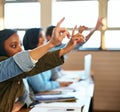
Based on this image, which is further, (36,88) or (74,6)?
(74,6)

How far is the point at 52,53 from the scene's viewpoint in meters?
1.69

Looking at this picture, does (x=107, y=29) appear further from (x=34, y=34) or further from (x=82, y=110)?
(x=82, y=110)

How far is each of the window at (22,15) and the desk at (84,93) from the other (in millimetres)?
1983

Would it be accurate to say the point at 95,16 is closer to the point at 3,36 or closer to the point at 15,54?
the point at 3,36

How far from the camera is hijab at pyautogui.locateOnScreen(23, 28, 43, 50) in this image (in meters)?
2.64

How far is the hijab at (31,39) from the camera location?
264cm

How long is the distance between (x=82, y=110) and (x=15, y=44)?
665 millimetres

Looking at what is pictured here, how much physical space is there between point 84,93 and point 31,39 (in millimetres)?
743

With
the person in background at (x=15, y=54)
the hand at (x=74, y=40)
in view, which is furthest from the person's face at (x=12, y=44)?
the hand at (x=74, y=40)

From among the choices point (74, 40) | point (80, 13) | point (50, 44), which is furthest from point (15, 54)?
point (80, 13)

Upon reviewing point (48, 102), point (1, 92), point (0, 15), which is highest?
point (0, 15)

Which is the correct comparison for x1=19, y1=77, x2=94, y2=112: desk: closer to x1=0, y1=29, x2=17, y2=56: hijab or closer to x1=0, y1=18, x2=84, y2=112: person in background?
x1=0, y1=18, x2=84, y2=112: person in background

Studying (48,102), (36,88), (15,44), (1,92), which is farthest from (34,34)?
(1,92)

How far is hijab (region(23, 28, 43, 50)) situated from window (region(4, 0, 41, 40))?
2.15 meters
